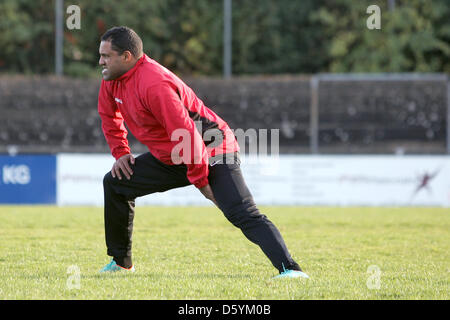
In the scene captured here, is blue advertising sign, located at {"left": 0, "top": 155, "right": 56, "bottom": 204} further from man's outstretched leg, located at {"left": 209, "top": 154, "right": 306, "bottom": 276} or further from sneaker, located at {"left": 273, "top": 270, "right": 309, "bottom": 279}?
sneaker, located at {"left": 273, "top": 270, "right": 309, "bottom": 279}

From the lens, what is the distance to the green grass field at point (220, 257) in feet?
19.1

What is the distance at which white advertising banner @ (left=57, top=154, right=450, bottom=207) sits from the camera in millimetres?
15867

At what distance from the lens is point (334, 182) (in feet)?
52.5

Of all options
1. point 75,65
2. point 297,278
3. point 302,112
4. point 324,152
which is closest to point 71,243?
point 297,278

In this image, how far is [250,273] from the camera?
6852 millimetres

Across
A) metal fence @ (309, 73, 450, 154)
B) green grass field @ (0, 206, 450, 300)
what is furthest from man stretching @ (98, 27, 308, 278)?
metal fence @ (309, 73, 450, 154)

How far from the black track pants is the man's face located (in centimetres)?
82

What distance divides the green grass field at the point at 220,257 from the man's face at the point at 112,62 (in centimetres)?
168

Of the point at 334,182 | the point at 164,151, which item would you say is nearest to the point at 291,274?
the point at 164,151

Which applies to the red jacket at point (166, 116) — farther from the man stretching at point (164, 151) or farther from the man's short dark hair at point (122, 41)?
the man's short dark hair at point (122, 41)

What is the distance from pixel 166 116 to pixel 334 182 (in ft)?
34.6

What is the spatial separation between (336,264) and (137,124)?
2558 millimetres

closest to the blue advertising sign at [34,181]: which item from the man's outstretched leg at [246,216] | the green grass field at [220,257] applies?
the green grass field at [220,257]

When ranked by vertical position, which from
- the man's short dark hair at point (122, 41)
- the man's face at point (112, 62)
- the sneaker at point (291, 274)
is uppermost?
the man's short dark hair at point (122, 41)
